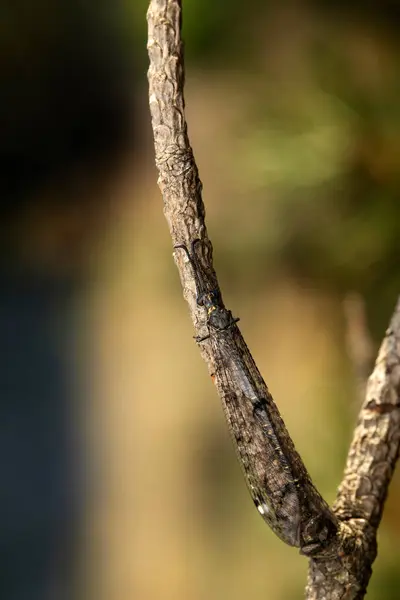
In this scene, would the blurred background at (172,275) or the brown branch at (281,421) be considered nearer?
the brown branch at (281,421)

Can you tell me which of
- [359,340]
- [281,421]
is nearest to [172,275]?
[359,340]

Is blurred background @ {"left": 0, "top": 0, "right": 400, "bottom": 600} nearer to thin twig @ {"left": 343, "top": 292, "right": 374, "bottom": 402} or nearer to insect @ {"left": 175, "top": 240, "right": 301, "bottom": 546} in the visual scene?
thin twig @ {"left": 343, "top": 292, "right": 374, "bottom": 402}

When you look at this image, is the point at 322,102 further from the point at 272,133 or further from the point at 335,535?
the point at 335,535

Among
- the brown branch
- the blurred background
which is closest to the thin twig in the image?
the blurred background

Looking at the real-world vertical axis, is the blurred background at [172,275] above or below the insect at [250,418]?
above

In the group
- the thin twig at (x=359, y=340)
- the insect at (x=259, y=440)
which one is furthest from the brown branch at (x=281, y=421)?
the thin twig at (x=359, y=340)

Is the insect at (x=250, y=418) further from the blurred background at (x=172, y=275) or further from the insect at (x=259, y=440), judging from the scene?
the blurred background at (x=172, y=275)

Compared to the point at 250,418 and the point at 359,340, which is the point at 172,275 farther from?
the point at 250,418
